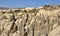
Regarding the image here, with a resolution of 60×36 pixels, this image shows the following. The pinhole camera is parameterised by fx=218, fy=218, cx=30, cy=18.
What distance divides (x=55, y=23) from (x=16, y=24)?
5795mm

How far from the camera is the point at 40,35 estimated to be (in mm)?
23641

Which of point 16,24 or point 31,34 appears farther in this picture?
point 16,24

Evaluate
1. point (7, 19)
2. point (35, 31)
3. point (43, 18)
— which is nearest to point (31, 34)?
point (35, 31)

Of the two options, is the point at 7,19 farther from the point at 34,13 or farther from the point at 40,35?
the point at 40,35

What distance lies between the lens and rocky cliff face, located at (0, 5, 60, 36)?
23.4 metres

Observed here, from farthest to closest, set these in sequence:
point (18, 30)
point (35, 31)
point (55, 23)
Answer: point (18, 30), point (35, 31), point (55, 23)

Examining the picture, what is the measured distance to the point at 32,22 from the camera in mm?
25344

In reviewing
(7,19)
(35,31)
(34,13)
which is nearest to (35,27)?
(35,31)

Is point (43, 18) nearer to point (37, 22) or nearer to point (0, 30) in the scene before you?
point (37, 22)

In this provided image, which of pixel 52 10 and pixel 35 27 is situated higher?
pixel 52 10

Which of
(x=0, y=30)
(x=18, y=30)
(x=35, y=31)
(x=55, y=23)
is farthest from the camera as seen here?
(x=0, y=30)

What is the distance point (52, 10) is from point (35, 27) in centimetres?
283

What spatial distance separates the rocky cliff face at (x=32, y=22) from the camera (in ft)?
76.7

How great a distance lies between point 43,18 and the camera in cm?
2438
